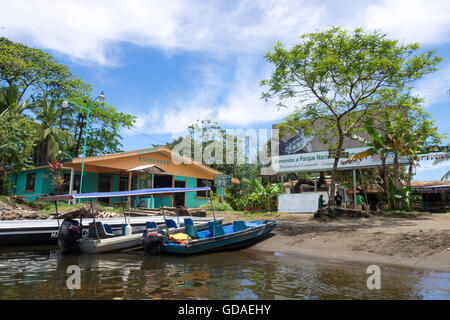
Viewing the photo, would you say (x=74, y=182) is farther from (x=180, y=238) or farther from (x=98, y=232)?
(x=180, y=238)

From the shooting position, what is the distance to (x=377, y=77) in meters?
13.7

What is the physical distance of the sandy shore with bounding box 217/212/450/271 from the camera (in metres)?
8.86

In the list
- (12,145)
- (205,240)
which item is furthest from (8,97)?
(205,240)

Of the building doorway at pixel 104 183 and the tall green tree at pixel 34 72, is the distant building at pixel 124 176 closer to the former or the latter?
the building doorway at pixel 104 183

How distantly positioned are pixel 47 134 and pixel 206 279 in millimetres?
25944

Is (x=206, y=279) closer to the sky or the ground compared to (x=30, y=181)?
closer to the ground

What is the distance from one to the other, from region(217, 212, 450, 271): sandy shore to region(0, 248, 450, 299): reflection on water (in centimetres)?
88

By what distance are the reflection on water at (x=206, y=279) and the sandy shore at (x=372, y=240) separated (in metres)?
0.88

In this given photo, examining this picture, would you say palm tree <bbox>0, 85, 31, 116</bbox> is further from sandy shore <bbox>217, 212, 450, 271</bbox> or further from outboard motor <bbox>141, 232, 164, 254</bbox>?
sandy shore <bbox>217, 212, 450, 271</bbox>

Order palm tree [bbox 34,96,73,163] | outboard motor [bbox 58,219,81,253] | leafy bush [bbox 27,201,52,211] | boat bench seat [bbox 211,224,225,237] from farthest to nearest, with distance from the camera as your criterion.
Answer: palm tree [bbox 34,96,73,163] < leafy bush [bbox 27,201,52,211] < boat bench seat [bbox 211,224,225,237] < outboard motor [bbox 58,219,81,253]

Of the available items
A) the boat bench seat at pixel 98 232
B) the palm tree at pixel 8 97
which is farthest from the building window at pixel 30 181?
the boat bench seat at pixel 98 232

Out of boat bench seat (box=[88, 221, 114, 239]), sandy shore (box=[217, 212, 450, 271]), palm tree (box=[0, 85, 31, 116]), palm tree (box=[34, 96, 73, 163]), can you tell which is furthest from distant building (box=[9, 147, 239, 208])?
sandy shore (box=[217, 212, 450, 271])

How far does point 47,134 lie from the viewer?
89.8 feet

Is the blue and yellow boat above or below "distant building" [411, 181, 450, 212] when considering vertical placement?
below
